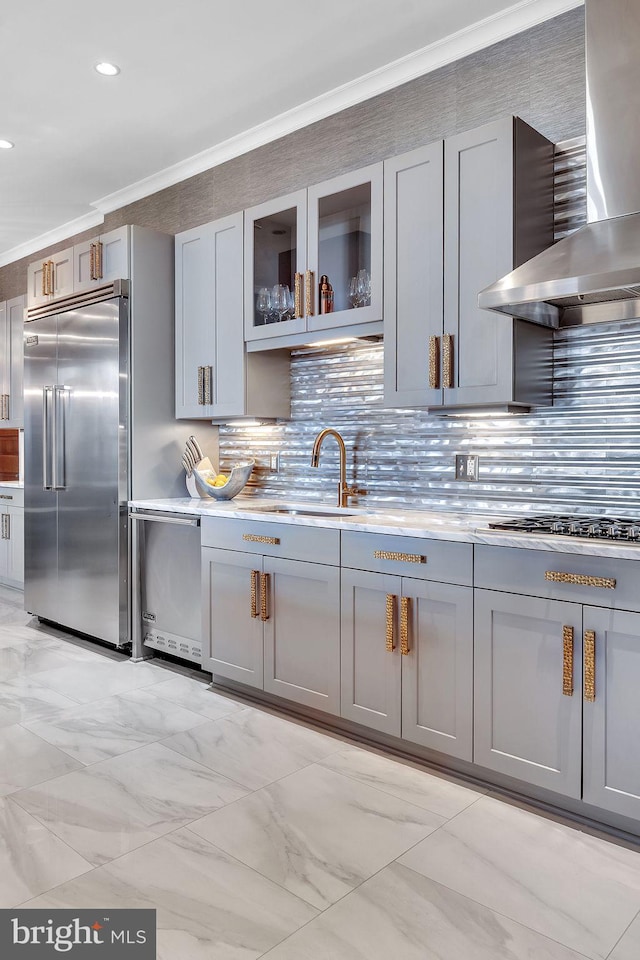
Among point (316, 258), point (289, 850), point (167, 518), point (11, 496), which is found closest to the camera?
point (289, 850)

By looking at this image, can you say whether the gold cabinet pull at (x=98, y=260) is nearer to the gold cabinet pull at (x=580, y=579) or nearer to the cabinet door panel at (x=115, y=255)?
the cabinet door panel at (x=115, y=255)

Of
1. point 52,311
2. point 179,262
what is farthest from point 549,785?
point 52,311

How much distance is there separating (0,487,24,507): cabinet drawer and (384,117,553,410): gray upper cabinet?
3.55 metres

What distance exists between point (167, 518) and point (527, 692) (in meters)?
2.03

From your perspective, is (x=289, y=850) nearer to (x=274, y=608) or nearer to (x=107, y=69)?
(x=274, y=608)

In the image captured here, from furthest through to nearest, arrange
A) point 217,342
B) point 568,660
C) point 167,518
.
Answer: point 217,342, point 167,518, point 568,660

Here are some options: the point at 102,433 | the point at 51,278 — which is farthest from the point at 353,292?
the point at 51,278

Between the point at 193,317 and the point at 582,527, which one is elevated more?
the point at 193,317

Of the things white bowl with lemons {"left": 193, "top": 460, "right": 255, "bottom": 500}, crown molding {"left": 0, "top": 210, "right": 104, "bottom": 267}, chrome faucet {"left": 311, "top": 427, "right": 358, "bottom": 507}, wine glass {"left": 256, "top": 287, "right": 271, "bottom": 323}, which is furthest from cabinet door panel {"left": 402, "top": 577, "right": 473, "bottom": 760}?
crown molding {"left": 0, "top": 210, "right": 104, "bottom": 267}

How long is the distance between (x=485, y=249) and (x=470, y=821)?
1968mm

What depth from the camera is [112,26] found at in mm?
2922

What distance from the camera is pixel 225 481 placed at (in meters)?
3.83

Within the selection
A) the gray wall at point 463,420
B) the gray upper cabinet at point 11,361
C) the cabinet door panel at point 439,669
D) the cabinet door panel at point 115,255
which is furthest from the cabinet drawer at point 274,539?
the gray upper cabinet at point 11,361

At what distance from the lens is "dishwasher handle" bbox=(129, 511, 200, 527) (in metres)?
3.42
